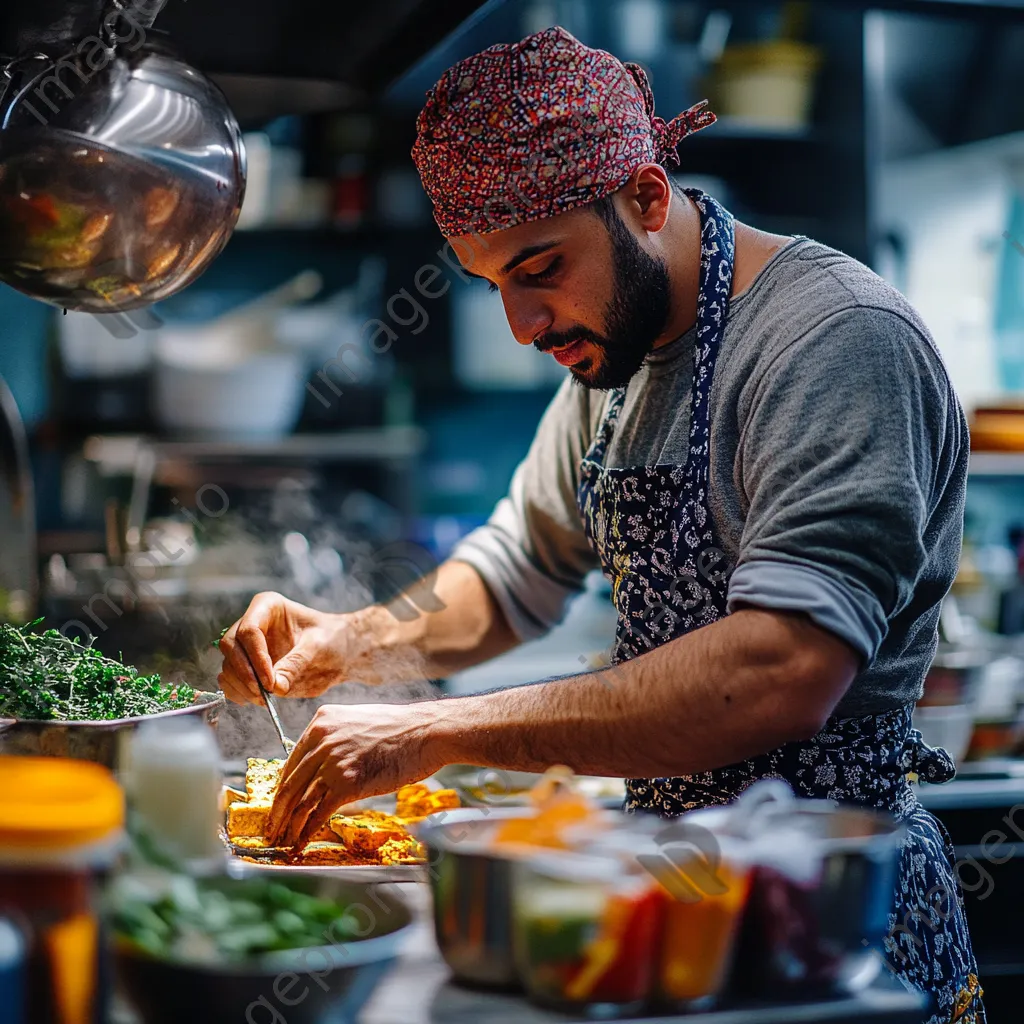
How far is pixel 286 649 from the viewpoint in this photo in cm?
199

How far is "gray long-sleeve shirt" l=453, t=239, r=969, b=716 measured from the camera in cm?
134

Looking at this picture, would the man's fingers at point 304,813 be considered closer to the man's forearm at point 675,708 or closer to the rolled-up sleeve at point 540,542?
the man's forearm at point 675,708

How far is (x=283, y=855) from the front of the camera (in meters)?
1.58

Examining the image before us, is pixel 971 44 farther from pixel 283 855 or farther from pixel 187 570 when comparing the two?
pixel 283 855

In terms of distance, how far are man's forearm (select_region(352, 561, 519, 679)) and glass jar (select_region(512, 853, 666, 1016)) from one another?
43.9 inches

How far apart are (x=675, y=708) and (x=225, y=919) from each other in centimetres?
56

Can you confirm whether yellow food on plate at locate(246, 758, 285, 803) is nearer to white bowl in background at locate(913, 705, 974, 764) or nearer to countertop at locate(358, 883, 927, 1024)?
countertop at locate(358, 883, 927, 1024)

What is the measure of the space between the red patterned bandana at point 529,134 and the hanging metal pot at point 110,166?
0.31 meters

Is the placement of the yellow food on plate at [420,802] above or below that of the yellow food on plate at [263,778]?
below

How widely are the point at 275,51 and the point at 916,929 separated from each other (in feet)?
5.46

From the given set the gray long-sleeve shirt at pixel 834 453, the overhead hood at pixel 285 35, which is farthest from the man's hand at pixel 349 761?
the overhead hood at pixel 285 35

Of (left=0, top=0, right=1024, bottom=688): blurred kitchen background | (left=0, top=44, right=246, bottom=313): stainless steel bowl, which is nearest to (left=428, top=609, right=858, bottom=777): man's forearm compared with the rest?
(left=0, top=44, right=246, bottom=313): stainless steel bowl

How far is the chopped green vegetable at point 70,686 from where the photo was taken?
145 cm

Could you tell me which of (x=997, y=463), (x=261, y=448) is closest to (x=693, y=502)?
(x=997, y=463)
